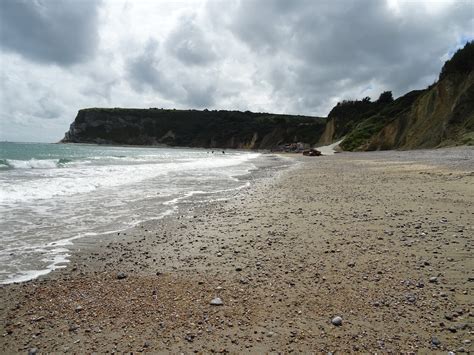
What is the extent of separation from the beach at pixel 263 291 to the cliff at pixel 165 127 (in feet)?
431

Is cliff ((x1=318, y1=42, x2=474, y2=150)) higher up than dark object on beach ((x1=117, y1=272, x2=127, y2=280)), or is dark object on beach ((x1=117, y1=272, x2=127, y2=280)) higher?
cliff ((x1=318, y1=42, x2=474, y2=150))

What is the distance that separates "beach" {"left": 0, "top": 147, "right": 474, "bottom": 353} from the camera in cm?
312

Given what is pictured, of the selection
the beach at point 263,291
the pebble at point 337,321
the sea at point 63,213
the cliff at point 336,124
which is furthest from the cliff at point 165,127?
the pebble at point 337,321

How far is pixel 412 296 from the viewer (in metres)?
3.70

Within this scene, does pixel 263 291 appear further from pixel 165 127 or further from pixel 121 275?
pixel 165 127

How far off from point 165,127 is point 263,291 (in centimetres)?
16061

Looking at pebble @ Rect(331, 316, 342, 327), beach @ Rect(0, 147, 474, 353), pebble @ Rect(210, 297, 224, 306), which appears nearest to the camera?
beach @ Rect(0, 147, 474, 353)

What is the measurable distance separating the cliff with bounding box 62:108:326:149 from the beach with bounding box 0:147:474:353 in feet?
431

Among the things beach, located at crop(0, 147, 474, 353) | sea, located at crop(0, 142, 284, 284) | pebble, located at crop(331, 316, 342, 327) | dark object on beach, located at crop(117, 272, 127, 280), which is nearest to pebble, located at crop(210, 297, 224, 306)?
beach, located at crop(0, 147, 474, 353)

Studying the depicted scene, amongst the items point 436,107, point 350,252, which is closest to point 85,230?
point 350,252

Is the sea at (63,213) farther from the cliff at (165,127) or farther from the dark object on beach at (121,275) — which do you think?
the cliff at (165,127)

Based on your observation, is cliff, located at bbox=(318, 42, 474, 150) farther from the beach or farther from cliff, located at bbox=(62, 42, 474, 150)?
the beach

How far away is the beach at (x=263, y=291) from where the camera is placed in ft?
10.2

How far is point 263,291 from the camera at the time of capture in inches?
160
